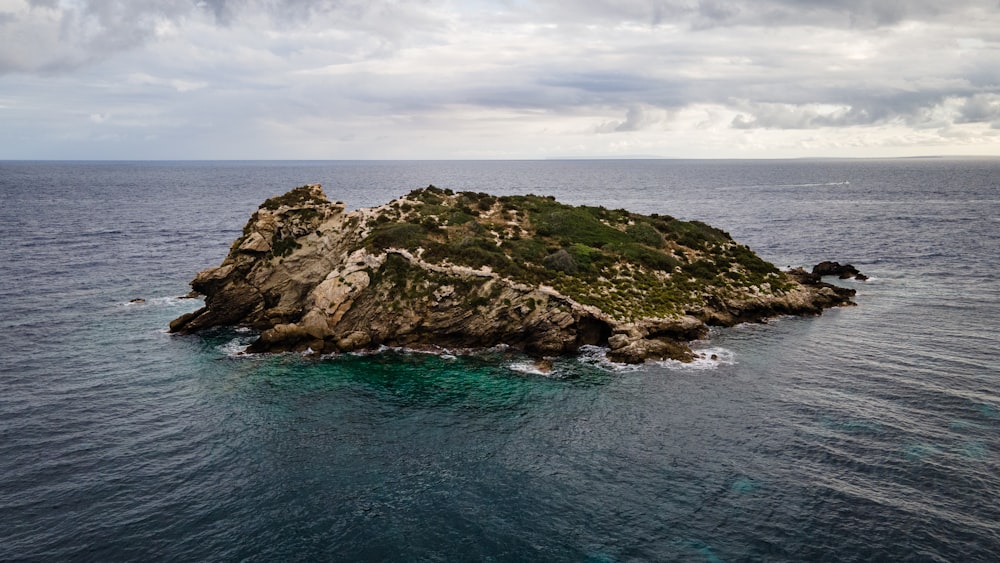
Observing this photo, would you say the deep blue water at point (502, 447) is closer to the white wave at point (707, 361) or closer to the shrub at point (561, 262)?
the white wave at point (707, 361)

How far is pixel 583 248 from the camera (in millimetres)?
76312

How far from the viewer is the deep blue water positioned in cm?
3266

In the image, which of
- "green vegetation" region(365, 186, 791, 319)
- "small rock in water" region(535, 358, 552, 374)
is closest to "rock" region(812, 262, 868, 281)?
"green vegetation" region(365, 186, 791, 319)

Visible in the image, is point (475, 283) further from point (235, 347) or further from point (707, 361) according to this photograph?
point (235, 347)

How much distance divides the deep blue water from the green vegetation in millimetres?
8728

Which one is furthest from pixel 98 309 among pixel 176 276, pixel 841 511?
pixel 841 511

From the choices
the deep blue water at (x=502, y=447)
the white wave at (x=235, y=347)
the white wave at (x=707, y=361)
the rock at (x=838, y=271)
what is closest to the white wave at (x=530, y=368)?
the deep blue water at (x=502, y=447)

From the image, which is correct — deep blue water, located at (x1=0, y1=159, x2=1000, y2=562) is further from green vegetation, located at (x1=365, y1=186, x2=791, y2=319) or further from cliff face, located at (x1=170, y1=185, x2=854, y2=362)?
green vegetation, located at (x1=365, y1=186, x2=791, y2=319)

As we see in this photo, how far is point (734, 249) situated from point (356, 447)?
62.4 metres

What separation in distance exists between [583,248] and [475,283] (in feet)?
60.3

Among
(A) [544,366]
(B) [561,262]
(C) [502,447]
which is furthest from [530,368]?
(B) [561,262]

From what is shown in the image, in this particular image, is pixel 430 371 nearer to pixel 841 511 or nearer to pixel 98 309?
pixel 841 511

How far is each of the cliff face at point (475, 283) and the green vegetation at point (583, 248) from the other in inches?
9.1

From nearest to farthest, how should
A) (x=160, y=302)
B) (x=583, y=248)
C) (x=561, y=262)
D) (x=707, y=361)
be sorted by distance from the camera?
(x=707, y=361)
(x=561, y=262)
(x=583, y=248)
(x=160, y=302)
